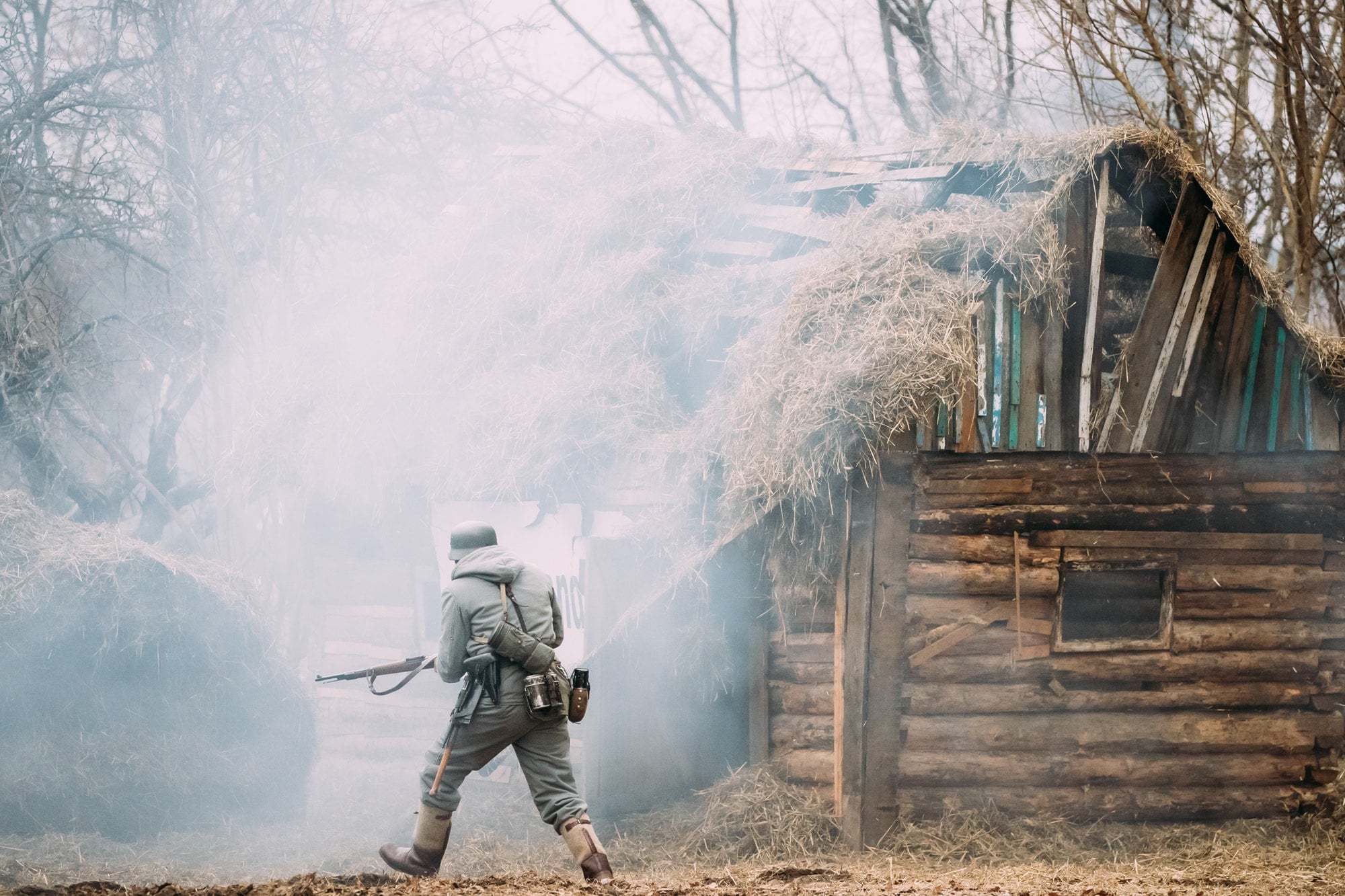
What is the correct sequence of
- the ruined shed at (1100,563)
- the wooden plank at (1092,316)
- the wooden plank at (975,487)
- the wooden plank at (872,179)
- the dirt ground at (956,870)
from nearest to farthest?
the dirt ground at (956,870) → the ruined shed at (1100,563) → the wooden plank at (975,487) → the wooden plank at (1092,316) → the wooden plank at (872,179)

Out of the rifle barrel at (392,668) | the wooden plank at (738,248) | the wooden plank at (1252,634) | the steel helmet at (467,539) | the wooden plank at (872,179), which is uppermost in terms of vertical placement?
the wooden plank at (872,179)

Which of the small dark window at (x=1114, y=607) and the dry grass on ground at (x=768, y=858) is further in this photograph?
the small dark window at (x=1114, y=607)

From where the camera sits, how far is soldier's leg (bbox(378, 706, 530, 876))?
5699 millimetres

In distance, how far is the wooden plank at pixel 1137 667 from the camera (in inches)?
266

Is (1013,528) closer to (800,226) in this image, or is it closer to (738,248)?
(800,226)

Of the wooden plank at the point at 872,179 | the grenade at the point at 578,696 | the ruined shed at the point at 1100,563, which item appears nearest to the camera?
the grenade at the point at 578,696

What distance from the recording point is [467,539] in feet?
19.5

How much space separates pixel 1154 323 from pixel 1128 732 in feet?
9.24

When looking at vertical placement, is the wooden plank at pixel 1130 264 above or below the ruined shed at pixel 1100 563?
above

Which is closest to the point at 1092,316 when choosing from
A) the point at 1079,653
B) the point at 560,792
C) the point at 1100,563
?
the point at 1100,563

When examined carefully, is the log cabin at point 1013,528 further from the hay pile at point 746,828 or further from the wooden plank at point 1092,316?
the hay pile at point 746,828

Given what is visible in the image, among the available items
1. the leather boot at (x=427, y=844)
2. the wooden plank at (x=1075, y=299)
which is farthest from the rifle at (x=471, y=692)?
the wooden plank at (x=1075, y=299)

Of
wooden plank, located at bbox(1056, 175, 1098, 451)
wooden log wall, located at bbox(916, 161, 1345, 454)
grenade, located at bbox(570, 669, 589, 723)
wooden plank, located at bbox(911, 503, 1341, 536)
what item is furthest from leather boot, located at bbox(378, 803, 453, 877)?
wooden plank, located at bbox(1056, 175, 1098, 451)

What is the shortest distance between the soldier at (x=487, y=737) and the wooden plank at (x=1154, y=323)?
4087 mm
